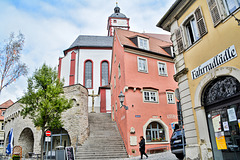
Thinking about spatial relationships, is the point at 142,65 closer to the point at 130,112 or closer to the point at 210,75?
the point at 130,112

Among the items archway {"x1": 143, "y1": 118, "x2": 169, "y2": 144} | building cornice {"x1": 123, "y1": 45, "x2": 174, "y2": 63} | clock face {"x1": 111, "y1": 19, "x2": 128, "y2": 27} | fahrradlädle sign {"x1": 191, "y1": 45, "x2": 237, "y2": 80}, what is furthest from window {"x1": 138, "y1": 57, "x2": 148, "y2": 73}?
clock face {"x1": 111, "y1": 19, "x2": 128, "y2": 27}

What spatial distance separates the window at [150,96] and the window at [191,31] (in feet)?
29.7

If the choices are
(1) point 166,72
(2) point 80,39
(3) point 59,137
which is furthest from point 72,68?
(1) point 166,72

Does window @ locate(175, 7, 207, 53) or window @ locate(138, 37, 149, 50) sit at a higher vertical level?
window @ locate(138, 37, 149, 50)

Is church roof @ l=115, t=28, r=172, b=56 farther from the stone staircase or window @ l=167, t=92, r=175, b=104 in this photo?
the stone staircase

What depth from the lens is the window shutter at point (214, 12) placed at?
23.1ft

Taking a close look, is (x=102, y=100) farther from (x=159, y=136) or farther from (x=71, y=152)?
(x=71, y=152)

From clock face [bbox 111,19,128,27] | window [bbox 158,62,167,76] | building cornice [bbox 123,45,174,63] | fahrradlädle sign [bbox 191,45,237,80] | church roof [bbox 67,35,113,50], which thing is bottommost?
fahrradlädle sign [bbox 191,45,237,80]

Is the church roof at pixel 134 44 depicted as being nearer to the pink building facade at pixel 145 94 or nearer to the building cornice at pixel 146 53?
the pink building facade at pixel 145 94

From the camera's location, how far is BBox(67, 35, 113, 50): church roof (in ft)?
133

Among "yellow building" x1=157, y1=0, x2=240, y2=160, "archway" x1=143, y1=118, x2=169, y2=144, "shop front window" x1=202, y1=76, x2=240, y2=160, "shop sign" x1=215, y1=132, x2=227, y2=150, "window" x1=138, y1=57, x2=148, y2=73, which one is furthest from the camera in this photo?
"window" x1=138, y1=57, x2=148, y2=73

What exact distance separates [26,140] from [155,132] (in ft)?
50.3

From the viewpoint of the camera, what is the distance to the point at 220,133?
6.89 meters

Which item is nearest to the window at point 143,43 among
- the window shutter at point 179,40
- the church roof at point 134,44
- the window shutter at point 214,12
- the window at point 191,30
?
the church roof at point 134,44
